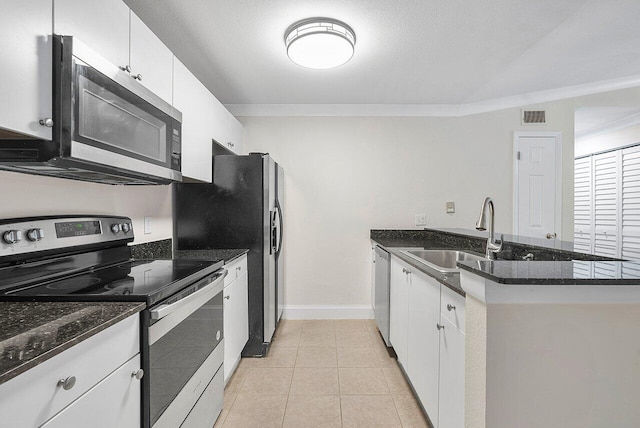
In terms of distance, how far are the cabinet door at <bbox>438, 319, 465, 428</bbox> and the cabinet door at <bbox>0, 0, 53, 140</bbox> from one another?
5.32 ft

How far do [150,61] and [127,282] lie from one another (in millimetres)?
1096

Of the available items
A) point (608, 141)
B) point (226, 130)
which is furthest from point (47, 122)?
point (608, 141)

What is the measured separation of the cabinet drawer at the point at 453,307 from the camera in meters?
1.23

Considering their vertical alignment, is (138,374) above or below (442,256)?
below

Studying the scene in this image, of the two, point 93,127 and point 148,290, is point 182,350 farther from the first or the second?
point 93,127

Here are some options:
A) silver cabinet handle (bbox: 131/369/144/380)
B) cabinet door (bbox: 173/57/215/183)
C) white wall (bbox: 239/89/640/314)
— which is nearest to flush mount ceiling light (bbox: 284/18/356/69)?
cabinet door (bbox: 173/57/215/183)

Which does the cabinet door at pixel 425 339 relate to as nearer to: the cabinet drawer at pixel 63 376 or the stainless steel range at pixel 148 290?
the stainless steel range at pixel 148 290

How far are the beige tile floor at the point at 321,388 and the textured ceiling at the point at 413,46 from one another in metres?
2.33

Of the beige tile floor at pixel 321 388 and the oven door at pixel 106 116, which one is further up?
the oven door at pixel 106 116

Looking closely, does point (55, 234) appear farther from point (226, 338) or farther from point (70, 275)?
point (226, 338)

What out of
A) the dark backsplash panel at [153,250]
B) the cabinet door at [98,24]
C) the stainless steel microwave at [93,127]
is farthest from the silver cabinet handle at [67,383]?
the dark backsplash panel at [153,250]

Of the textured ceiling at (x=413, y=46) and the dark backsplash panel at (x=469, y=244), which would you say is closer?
the dark backsplash panel at (x=469, y=244)

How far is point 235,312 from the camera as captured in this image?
7.11ft

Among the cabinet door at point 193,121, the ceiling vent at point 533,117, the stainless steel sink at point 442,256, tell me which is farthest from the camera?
the ceiling vent at point 533,117
